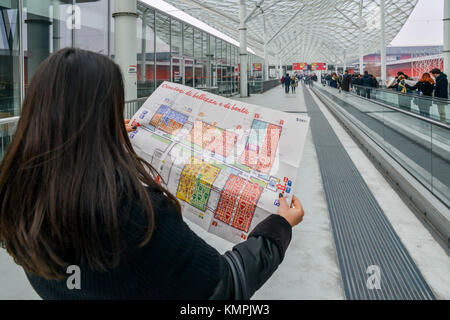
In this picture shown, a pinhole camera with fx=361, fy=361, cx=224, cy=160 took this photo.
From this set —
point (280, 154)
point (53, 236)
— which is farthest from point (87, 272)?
point (280, 154)

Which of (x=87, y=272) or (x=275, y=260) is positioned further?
(x=275, y=260)

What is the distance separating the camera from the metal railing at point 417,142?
13.3 ft

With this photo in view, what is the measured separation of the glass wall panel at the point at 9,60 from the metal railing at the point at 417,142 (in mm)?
6379

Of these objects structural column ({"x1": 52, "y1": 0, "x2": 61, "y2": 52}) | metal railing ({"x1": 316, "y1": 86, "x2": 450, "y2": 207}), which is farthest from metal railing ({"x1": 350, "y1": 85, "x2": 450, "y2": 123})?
structural column ({"x1": 52, "y1": 0, "x2": 61, "y2": 52})

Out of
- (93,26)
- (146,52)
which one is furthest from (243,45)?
(93,26)

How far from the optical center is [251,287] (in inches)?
38.2

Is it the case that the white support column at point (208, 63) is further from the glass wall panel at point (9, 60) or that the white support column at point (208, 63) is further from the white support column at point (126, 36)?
the glass wall panel at point (9, 60)

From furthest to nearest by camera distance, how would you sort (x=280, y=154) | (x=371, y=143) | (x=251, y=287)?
1. (x=371, y=143)
2. (x=280, y=154)
3. (x=251, y=287)

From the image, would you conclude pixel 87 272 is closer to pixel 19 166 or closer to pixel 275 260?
pixel 19 166

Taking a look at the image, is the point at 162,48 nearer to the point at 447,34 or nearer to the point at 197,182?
the point at 197,182

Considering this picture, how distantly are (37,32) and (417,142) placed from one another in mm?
6849

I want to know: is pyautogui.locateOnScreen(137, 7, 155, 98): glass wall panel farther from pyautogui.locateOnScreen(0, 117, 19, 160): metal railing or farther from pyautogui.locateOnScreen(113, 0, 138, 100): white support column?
pyautogui.locateOnScreen(0, 117, 19, 160): metal railing

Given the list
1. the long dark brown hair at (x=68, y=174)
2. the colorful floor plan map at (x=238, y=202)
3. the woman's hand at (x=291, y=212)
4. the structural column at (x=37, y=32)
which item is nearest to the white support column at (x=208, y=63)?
the structural column at (x=37, y=32)

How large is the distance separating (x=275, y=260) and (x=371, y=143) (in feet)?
24.7
